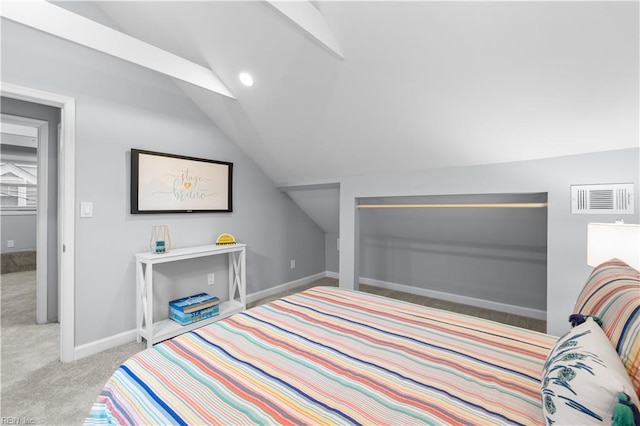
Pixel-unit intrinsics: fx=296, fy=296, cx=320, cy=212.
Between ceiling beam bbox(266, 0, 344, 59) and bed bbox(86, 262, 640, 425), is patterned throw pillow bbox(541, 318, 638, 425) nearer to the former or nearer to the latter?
bed bbox(86, 262, 640, 425)

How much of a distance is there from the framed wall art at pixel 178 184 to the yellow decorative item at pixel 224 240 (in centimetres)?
29

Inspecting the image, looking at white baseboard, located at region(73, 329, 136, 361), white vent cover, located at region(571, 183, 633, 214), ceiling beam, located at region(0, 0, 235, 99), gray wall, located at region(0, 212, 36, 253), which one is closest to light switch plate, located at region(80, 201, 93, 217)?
white baseboard, located at region(73, 329, 136, 361)

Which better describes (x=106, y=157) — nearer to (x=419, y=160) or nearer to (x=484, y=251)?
(x=419, y=160)

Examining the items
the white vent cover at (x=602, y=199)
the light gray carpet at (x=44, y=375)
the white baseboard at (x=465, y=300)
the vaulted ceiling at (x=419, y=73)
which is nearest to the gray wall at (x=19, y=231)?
the light gray carpet at (x=44, y=375)

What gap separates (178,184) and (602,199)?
336 centimetres

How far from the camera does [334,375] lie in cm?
107

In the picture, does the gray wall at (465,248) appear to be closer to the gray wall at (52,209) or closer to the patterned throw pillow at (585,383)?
the patterned throw pillow at (585,383)

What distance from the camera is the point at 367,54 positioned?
6.33 ft

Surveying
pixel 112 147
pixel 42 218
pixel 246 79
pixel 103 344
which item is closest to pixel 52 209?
pixel 42 218

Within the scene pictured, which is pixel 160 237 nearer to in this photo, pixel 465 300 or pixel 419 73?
pixel 419 73

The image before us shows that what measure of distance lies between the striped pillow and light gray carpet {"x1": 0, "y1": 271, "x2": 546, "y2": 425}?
2.06 meters

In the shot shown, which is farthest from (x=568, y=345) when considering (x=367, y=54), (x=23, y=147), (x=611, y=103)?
(x=23, y=147)

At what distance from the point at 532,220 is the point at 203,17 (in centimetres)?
325

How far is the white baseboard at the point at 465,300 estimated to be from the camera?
3086 mm
